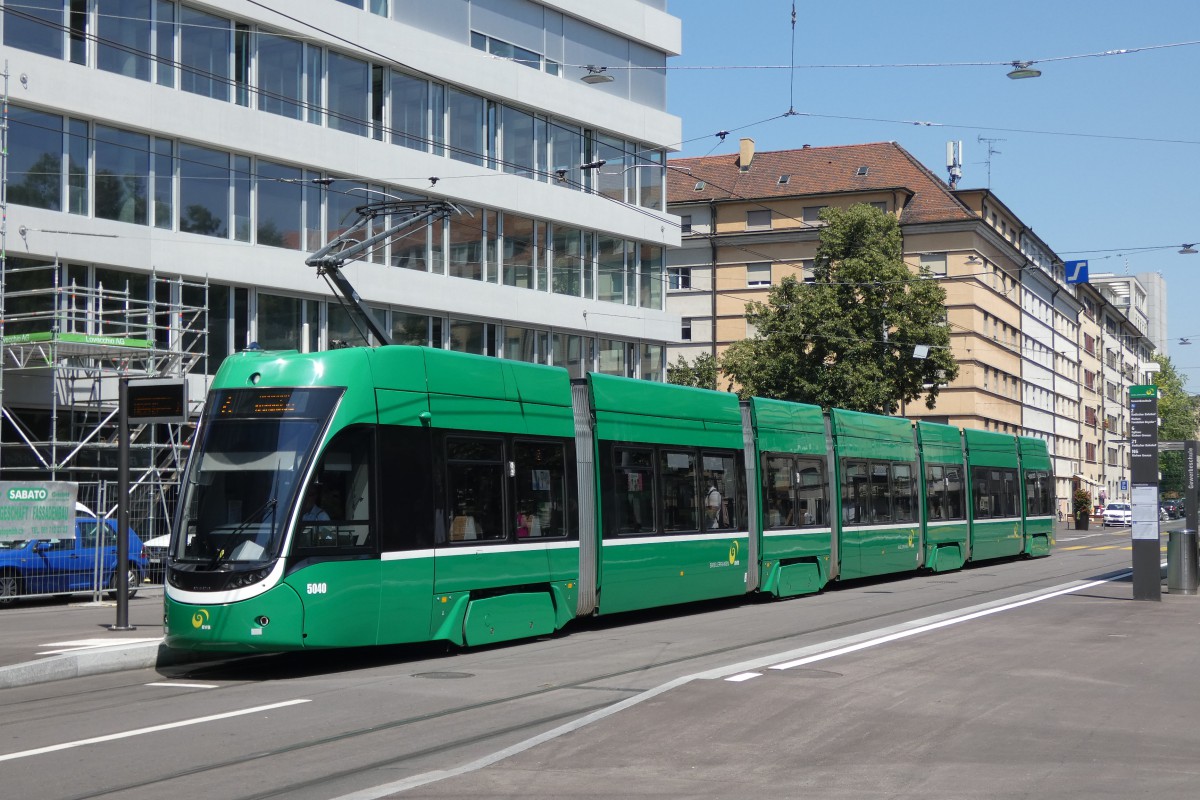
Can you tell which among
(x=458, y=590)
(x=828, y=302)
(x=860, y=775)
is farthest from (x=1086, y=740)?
(x=828, y=302)

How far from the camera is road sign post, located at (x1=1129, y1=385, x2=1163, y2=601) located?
70.9 feet

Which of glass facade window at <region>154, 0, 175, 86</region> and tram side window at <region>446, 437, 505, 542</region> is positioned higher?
glass facade window at <region>154, 0, 175, 86</region>

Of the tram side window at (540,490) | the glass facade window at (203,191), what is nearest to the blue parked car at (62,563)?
the glass facade window at (203,191)

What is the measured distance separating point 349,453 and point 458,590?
212 centimetres

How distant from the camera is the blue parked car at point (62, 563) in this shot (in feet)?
73.8

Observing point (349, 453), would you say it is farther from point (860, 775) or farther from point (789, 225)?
point (789, 225)

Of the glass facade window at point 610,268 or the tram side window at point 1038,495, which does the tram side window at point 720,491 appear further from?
the glass facade window at point 610,268

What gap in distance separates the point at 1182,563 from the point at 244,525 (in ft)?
55.4

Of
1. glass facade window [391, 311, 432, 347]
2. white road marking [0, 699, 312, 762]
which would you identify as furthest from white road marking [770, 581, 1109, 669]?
glass facade window [391, 311, 432, 347]

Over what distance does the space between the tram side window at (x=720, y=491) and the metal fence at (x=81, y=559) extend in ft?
27.5

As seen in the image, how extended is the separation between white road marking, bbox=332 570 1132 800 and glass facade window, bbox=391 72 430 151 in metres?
18.1

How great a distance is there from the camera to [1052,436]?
308 feet

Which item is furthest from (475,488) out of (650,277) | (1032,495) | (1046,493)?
(1046,493)

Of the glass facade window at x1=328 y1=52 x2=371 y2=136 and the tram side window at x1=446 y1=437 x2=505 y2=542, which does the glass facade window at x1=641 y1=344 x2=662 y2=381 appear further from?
the tram side window at x1=446 y1=437 x2=505 y2=542
